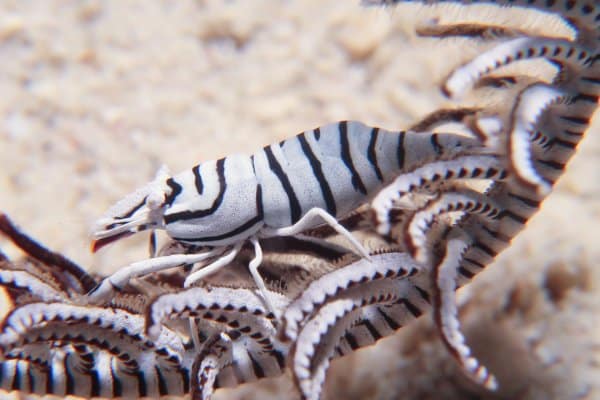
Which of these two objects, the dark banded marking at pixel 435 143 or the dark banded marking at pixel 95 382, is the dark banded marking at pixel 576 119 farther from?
the dark banded marking at pixel 95 382

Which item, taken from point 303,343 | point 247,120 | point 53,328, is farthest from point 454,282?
point 247,120

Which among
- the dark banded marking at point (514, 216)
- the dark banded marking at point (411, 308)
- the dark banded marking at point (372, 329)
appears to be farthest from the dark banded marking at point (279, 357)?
the dark banded marking at point (514, 216)

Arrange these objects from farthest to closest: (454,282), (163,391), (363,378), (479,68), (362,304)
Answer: (363,378) → (163,391) → (362,304) → (454,282) → (479,68)

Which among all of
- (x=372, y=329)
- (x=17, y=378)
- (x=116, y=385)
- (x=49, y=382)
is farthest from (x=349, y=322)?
(x=17, y=378)

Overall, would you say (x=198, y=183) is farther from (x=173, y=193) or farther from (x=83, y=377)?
(x=83, y=377)

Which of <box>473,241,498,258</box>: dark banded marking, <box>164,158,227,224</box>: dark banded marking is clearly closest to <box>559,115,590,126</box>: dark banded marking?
<box>473,241,498,258</box>: dark banded marking

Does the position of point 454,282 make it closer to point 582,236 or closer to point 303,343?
point 303,343

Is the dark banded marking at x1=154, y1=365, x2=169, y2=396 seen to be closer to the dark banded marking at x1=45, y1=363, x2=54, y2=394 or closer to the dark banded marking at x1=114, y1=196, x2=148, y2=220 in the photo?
the dark banded marking at x1=45, y1=363, x2=54, y2=394
